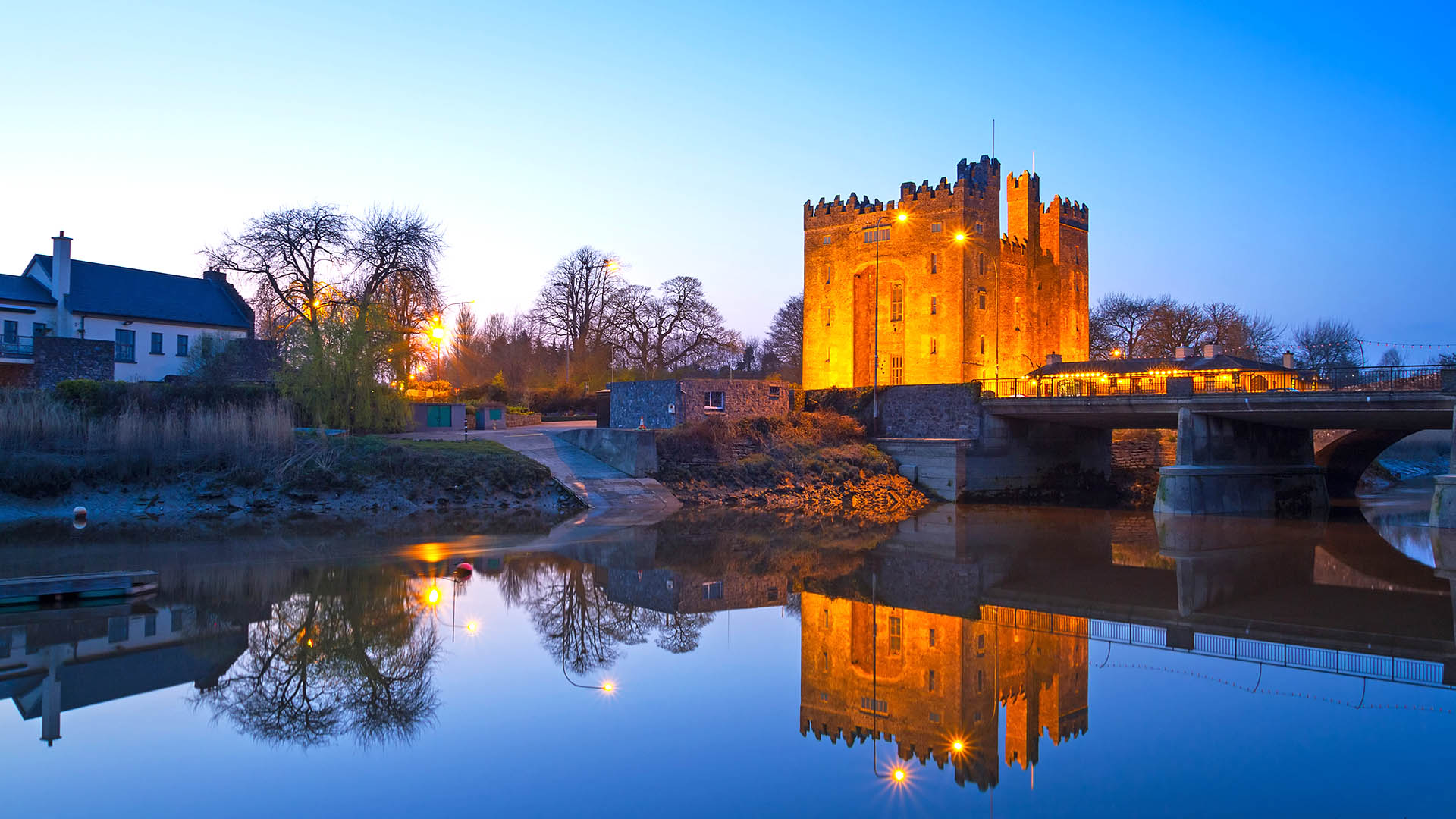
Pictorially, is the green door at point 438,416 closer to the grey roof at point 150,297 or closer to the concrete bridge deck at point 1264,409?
the grey roof at point 150,297

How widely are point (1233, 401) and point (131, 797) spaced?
30.3 m

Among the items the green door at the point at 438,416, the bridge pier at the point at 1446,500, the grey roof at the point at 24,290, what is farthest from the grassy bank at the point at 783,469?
the grey roof at the point at 24,290

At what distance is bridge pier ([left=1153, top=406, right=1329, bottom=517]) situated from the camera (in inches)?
1160

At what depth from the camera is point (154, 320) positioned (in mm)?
41469

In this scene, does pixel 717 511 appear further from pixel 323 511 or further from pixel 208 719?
pixel 208 719

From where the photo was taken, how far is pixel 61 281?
3938cm

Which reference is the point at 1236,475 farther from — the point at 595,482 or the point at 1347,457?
the point at 595,482

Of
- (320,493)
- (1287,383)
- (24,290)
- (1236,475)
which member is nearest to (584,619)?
(320,493)

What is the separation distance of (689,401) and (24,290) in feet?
92.6

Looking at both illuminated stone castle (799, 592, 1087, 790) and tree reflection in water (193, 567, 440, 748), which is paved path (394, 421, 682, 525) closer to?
tree reflection in water (193, 567, 440, 748)

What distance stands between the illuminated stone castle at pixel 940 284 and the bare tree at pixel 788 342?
27379 mm

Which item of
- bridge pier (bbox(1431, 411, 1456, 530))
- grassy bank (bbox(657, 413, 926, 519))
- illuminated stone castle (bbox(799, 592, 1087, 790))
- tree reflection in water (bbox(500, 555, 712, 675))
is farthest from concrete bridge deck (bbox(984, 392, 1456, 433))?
tree reflection in water (bbox(500, 555, 712, 675))

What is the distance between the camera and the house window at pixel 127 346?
4044 centimetres

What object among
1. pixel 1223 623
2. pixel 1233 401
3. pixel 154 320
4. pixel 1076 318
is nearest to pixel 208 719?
pixel 1223 623
